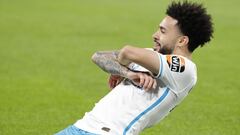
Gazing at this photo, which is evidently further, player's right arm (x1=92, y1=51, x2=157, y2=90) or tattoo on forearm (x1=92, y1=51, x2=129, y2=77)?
tattoo on forearm (x1=92, y1=51, x2=129, y2=77)

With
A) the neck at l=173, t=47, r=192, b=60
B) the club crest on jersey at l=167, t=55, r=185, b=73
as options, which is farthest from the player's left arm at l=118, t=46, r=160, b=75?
the neck at l=173, t=47, r=192, b=60

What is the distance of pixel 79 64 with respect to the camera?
15680 mm

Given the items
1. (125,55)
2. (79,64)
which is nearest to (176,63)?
(125,55)

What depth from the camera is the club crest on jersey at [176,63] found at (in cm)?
580

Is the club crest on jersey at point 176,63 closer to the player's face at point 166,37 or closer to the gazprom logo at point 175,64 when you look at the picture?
the gazprom logo at point 175,64

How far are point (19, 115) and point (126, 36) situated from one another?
9.84 meters

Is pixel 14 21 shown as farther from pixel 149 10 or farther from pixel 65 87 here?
pixel 65 87

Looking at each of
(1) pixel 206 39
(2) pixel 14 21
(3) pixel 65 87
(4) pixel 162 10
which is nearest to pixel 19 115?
(3) pixel 65 87

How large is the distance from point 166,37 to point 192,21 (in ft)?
0.92

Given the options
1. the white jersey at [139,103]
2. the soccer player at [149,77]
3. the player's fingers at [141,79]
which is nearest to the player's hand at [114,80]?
the soccer player at [149,77]

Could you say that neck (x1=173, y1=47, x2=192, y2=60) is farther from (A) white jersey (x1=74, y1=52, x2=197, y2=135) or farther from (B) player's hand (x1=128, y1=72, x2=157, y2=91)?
(B) player's hand (x1=128, y1=72, x2=157, y2=91)

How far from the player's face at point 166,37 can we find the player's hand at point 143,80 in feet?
1.06

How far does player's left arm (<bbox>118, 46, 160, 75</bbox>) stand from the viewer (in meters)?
5.71

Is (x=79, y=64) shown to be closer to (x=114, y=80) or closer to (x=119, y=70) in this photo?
(x=114, y=80)
